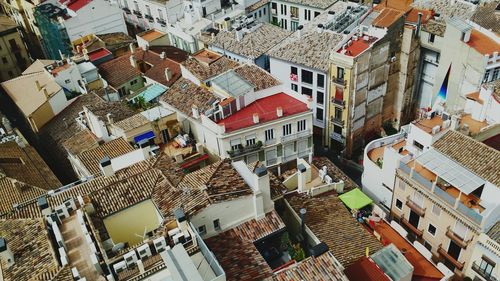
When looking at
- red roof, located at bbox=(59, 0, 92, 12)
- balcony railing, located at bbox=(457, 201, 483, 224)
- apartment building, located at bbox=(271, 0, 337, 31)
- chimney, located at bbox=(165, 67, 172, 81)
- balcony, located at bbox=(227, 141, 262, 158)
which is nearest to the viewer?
balcony railing, located at bbox=(457, 201, 483, 224)

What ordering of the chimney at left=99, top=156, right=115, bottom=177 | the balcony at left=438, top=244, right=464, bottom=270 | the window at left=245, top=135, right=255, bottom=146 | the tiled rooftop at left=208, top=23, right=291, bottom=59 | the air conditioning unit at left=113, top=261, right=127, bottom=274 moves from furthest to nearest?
the tiled rooftop at left=208, top=23, right=291, bottom=59 < the window at left=245, top=135, right=255, bottom=146 < the chimney at left=99, top=156, right=115, bottom=177 < the balcony at left=438, top=244, right=464, bottom=270 < the air conditioning unit at left=113, top=261, right=127, bottom=274

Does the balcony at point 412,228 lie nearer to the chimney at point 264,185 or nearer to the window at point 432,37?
the chimney at point 264,185

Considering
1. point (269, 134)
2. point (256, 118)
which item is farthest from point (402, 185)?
point (256, 118)

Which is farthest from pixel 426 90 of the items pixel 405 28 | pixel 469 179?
pixel 469 179

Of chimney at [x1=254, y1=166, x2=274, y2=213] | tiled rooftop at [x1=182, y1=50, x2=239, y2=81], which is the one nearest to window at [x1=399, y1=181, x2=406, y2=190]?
chimney at [x1=254, y1=166, x2=274, y2=213]

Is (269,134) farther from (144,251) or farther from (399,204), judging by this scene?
(144,251)

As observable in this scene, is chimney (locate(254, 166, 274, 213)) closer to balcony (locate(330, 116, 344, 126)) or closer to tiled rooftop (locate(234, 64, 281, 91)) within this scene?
tiled rooftop (locate(234, 64, 281, 91))

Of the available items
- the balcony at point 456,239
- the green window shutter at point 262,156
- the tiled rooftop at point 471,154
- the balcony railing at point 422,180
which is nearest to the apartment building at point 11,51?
the green window shutter at point 262,156
